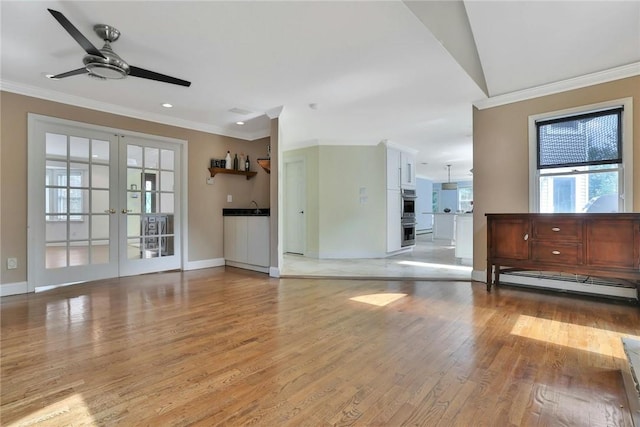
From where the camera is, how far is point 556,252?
3.18m

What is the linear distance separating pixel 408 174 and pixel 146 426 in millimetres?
6705

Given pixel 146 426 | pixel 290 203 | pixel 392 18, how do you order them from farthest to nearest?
pixel 290 203
pixel 392 18
pixel 146 426

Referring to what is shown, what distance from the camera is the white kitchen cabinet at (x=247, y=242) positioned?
15.5 feet

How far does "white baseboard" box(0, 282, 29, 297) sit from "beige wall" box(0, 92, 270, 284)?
0.06m

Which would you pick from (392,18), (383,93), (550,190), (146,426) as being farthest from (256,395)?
(550,190)

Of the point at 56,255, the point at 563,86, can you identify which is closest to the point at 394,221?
the point at 563,86

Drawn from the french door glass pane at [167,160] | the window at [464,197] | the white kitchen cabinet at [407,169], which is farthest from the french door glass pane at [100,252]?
the window at [464,197]

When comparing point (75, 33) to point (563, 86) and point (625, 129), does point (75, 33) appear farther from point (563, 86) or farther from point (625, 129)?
point (625, 129)

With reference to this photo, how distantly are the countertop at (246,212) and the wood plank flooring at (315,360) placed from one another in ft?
5.42

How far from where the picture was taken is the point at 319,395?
5.10ft

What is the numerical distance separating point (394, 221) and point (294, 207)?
7.08 feet

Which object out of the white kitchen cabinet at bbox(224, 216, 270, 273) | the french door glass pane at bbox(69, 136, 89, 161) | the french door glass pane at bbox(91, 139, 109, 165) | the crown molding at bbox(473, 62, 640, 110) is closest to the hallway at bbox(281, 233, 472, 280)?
the white kitchen cabinet at bbox(224, 216, 270, 273)

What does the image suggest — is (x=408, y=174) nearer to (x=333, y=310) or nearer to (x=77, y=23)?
(x=333, y=310)

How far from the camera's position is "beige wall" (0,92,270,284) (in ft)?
11.5
